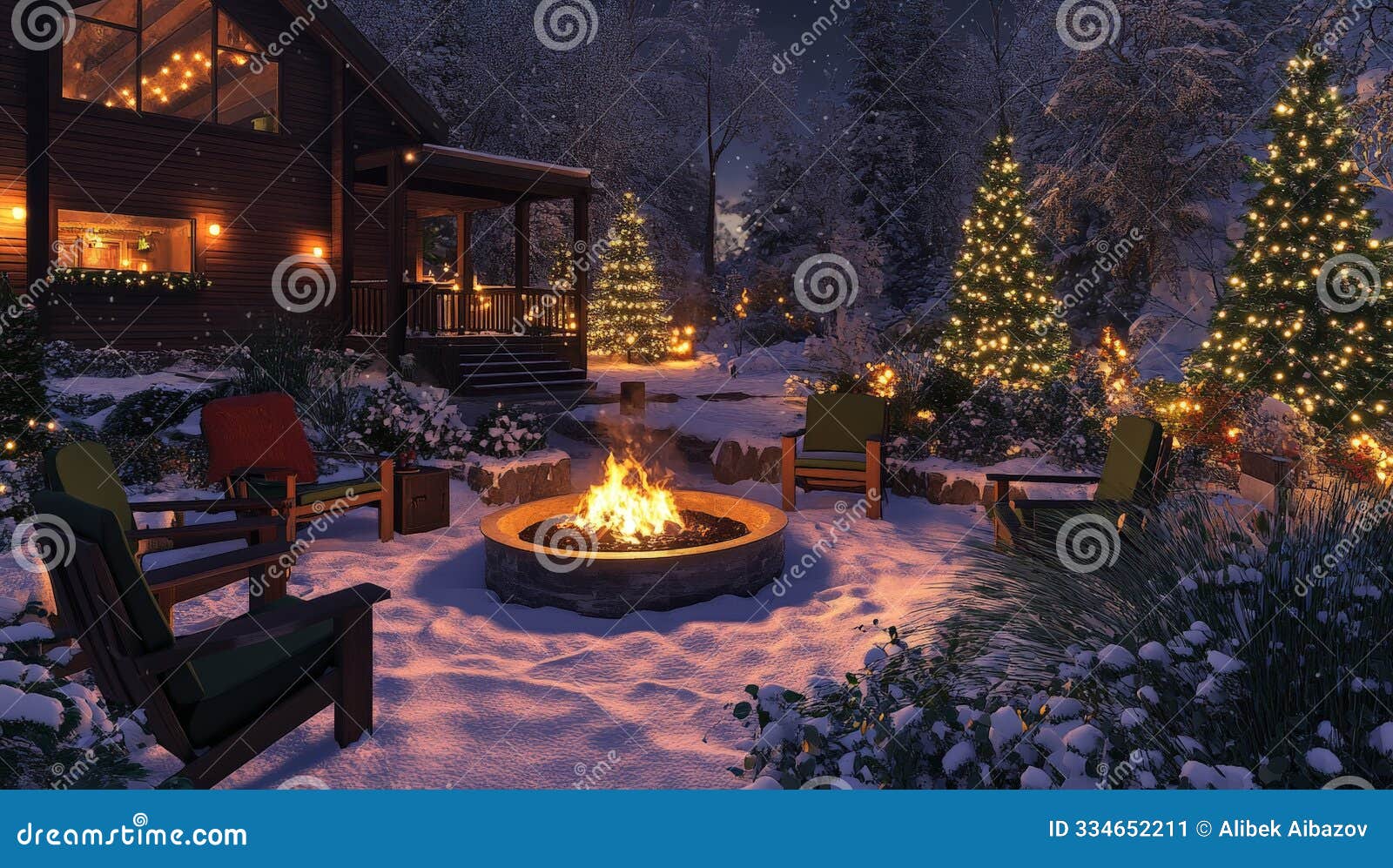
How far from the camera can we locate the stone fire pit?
5.16m

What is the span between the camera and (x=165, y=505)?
4.99 metres

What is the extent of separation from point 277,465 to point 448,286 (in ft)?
32.1

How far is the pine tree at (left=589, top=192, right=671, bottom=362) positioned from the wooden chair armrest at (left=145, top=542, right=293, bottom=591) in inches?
697

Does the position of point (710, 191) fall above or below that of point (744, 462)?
above

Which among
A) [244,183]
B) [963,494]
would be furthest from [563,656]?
[244,183]

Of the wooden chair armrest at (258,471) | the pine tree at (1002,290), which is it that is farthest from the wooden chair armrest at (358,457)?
the pine tree at (1002,290)

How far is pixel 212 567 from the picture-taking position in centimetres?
372

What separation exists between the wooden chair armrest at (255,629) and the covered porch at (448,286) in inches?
421

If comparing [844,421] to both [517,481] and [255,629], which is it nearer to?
[517,481]

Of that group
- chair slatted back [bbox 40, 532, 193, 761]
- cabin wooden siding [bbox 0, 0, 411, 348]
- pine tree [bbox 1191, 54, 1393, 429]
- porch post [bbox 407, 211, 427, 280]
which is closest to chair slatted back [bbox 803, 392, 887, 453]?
pine tree [bbox 1191, 54, 1393, 429]

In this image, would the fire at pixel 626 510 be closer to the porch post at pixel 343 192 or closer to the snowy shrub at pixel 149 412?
the snowy shrub at pixel 149 412

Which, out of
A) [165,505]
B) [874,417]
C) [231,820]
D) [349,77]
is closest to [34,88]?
[349,77]

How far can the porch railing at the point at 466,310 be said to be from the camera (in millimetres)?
14539

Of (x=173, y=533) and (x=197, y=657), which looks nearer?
(x=197, y=657)
